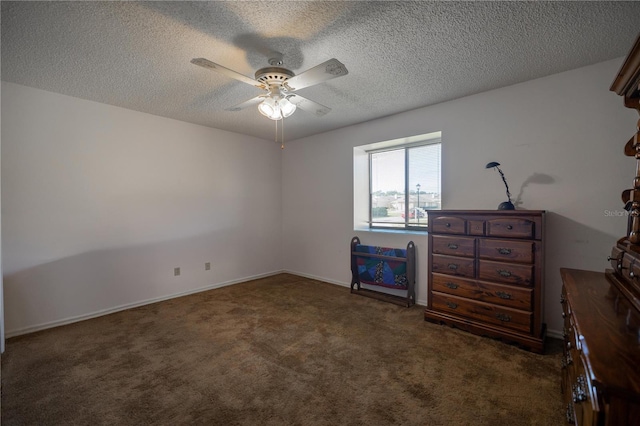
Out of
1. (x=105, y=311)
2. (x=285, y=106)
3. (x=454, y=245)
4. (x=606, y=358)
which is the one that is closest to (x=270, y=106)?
(x=285, y=106)

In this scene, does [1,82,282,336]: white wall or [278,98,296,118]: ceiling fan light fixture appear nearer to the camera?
[278,98,296,118]: ceiling fan light fixture

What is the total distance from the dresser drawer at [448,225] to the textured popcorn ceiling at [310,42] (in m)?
1.33

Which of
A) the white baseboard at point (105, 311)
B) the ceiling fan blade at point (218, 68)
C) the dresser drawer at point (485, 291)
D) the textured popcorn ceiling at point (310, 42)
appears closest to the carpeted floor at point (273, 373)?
the white baseboard at point (105, 311)

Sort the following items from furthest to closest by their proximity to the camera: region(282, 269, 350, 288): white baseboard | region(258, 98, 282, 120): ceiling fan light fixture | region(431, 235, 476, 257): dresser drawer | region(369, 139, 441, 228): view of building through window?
region(282, 269, 350, 288): white baseboard < region(369, 139, 441, 228): view of building through window < region(431, 235, 476, 257): dresser drawer < region(258, 98, 282, 120): ceiling fan light fixture

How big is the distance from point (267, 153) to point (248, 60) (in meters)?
2.72

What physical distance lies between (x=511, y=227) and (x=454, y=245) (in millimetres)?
509

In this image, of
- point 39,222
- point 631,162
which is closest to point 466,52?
Result: point 631,162

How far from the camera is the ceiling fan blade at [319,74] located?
1718 mm

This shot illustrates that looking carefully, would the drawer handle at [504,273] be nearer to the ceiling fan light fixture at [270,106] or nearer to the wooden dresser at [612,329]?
the wooden dresser at [612,329]

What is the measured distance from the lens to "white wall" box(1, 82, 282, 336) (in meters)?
2.70

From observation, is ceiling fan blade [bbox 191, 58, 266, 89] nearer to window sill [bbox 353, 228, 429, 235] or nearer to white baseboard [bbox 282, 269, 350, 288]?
window sill [bbox 353, 228, 429, 235]

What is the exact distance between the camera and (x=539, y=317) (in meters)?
Answer: 2.27

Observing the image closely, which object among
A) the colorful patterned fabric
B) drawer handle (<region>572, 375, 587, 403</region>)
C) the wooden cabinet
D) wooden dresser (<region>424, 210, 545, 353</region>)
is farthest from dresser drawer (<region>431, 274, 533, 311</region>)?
drawer handle (<region>572, 375, 587, 403</region>)

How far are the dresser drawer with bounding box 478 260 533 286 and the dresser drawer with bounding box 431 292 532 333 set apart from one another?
9.7 inches
